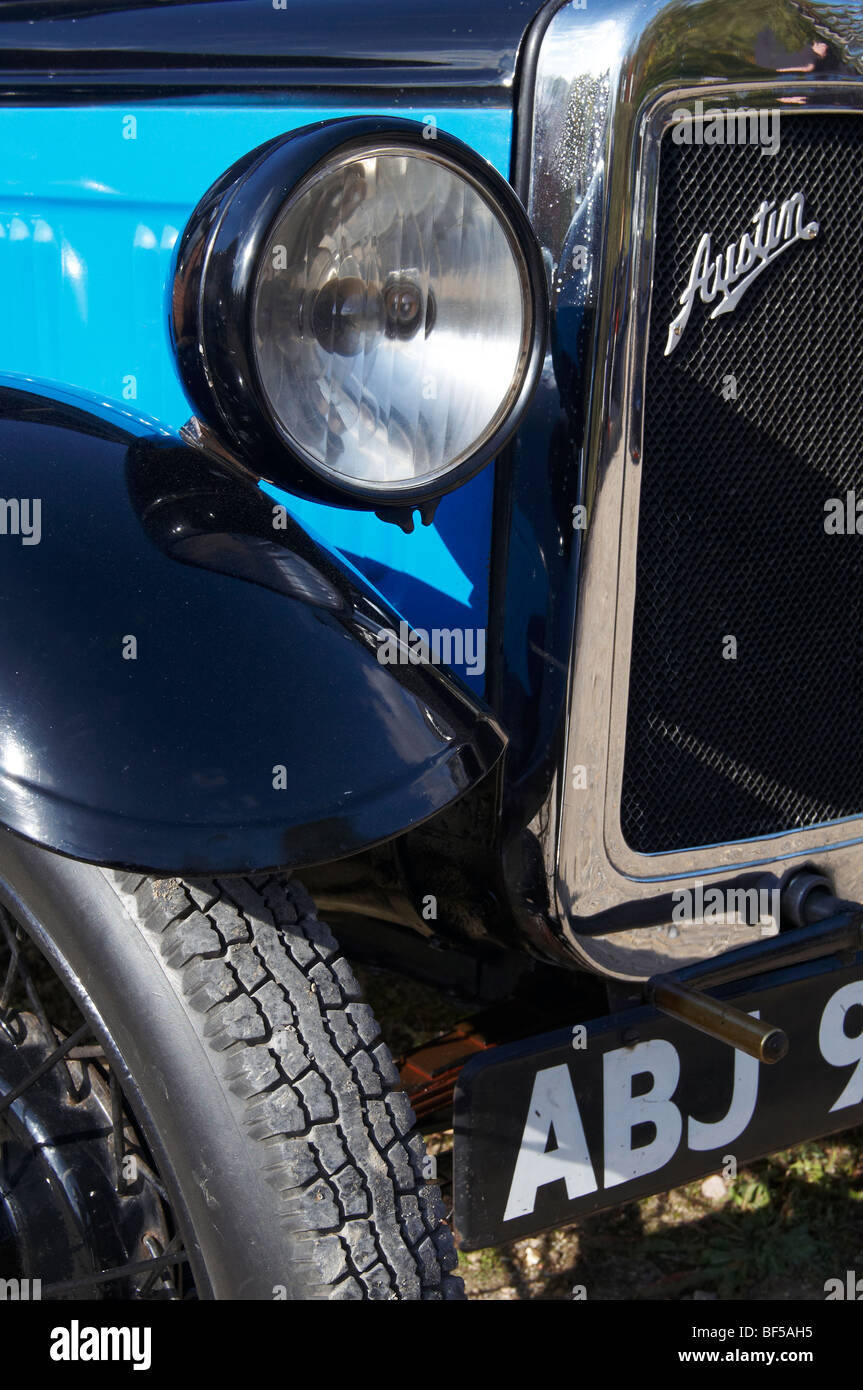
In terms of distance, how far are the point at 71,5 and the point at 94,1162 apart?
54.9 inches

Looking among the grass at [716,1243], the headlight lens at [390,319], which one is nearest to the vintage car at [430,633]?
the headlight lens at [390,319]

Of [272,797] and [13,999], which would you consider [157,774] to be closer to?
[272,797]

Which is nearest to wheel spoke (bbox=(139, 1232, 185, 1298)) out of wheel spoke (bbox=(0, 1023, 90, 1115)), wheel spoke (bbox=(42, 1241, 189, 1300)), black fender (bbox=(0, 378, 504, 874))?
wheel spoke (bbox=(42, 1241, 189, 1300))

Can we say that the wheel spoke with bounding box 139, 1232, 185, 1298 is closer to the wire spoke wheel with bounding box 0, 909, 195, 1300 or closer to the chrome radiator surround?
the wire spoke wheel with bounding box 0, 909, 195, 1300

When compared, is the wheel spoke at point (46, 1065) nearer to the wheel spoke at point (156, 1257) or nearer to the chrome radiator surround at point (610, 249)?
the wheel spoke at point (156, 1257)

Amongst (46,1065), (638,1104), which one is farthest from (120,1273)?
(638,1104)

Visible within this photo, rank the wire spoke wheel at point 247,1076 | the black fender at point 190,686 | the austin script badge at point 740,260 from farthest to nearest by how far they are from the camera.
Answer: the austin script badge at point 740,260, the wire spoke wheel at point 247,1076, the black fender at point 190,686

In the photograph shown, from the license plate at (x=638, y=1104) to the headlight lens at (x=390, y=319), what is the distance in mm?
568

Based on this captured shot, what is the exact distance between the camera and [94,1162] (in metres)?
1.38

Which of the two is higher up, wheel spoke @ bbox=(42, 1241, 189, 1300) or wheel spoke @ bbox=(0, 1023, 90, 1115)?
wheel spoke @ bbox=(0, 1023, 90, 1115)

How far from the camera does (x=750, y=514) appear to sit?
146 centimetres

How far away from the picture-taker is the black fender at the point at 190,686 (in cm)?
110

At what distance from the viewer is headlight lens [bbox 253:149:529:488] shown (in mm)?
1168
